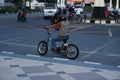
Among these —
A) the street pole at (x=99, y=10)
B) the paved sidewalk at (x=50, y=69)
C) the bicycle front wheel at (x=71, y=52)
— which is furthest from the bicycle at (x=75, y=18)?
the paved sidewalk at (x=50, y=69)

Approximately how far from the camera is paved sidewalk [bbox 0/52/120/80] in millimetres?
9469

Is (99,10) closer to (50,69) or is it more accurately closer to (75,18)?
(75,18)

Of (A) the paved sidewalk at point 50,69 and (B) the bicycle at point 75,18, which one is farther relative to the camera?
(B) the bicycle at point 75,18

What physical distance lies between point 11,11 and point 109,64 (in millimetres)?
46224

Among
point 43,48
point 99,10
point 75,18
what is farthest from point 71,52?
point 99,10

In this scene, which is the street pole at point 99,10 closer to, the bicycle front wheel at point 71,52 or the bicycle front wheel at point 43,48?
the bicycle front wheel at point 43,48

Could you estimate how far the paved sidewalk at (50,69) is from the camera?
9.47 meters

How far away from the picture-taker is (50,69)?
1045 cm

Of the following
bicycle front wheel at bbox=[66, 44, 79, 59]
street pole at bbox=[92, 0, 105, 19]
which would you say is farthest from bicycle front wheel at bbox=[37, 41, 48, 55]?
street pole at bbox=[92, 0, 105, 19]

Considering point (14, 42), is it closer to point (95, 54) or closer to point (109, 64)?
point (95, 54)

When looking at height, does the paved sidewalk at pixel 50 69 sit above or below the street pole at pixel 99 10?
below

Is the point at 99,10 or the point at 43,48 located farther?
the point at 99,10

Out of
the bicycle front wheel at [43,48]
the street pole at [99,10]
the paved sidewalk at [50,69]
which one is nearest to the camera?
the paved sidewalk at [50,69]

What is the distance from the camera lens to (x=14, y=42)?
16.7 metres
